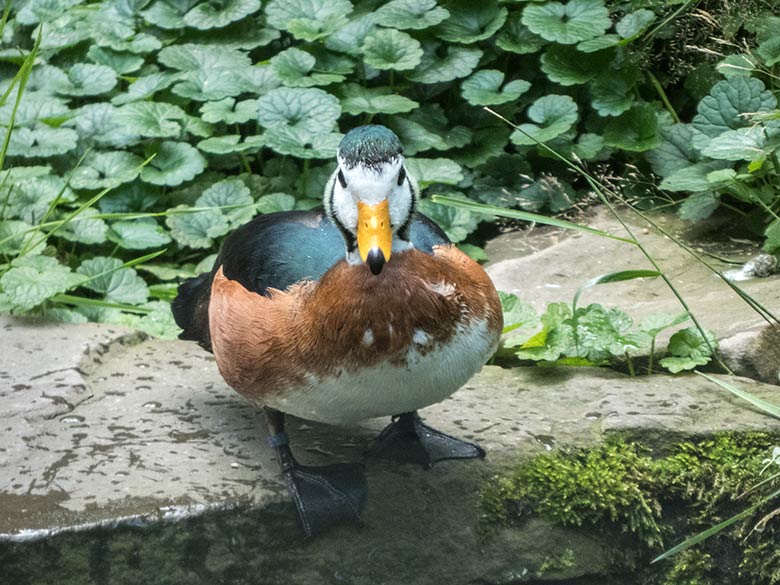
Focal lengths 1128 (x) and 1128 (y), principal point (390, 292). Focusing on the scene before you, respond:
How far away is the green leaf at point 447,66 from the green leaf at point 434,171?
50 centimetres

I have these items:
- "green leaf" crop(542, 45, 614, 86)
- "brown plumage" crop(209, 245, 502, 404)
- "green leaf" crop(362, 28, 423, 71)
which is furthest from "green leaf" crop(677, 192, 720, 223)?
"brown plumage" crop(209, 245, 502, 404)

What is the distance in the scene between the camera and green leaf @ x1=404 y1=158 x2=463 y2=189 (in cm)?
529

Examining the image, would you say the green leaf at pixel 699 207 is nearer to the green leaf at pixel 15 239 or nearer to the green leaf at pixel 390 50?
the green leaf at pixel 390 50

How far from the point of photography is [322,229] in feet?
10.9

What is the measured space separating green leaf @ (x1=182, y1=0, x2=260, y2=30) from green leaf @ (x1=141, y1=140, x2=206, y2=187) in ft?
2.51

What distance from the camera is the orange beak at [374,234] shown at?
8.89 feet

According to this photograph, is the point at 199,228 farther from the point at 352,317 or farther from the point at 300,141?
the point at 352,317

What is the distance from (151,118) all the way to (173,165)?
25 centimetres

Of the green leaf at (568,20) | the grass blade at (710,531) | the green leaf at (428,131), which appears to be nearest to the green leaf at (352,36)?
the green leaf at (428,131)

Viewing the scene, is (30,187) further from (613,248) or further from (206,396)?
(613,248)

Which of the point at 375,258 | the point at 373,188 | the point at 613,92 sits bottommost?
the point at 613,92

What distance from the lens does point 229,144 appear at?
5.50 meters

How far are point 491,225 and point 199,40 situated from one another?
6.29 ft

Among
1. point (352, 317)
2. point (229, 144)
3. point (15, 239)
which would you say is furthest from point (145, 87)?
point (352, 317)
